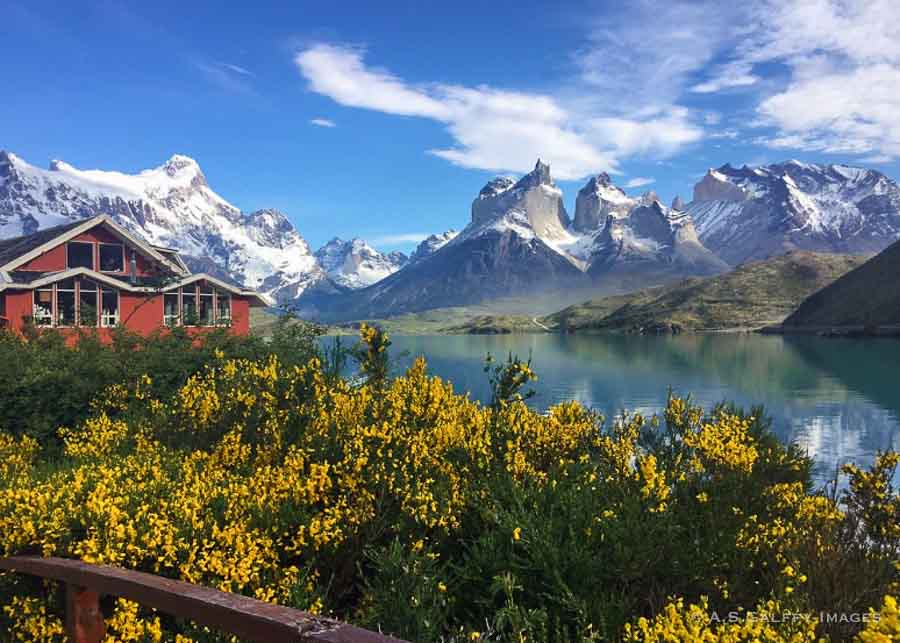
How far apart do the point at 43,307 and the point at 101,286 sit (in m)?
3.83

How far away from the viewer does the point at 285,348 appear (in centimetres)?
2036

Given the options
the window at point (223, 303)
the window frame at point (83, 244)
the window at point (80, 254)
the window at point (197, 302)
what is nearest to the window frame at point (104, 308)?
the window frame at point (83, 244)

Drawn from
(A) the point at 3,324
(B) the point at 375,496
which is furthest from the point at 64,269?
(B) the point at 375,496

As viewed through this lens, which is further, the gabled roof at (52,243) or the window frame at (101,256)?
the window frame at (101,256)

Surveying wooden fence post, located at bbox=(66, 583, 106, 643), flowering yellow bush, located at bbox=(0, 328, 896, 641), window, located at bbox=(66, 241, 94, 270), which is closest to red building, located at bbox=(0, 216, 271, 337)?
window, located at bbox=(66, 241, 94, 270)

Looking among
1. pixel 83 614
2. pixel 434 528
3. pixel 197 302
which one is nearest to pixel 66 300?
pixel 197 302

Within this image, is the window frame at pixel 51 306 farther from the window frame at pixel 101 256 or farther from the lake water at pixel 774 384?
the lake water at pixel 774 384

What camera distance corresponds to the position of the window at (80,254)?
149ft

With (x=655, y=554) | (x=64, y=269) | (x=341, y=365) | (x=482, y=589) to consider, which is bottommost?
(x=482, y=589)

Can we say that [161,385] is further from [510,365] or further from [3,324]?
[3,324]

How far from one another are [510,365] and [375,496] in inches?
232

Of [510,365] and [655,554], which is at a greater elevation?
[510,365]

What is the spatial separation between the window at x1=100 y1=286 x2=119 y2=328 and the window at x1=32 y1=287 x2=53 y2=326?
3.07 m

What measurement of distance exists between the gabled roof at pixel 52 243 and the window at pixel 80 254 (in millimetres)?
1048
